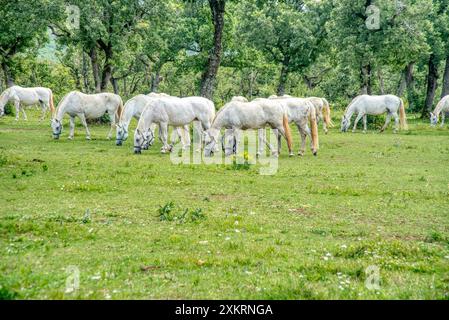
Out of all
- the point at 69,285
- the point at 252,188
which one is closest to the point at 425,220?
the point at 252,188

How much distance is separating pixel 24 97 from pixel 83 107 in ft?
42.3

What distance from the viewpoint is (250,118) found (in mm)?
19578

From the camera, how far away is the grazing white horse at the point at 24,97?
111 feet

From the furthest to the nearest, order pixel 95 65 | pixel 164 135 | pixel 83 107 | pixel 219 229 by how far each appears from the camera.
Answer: pixel 95 65, pixel 83 107, pixel 164 135, pixel 219 229

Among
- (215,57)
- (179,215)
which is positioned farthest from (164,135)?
(179,215)

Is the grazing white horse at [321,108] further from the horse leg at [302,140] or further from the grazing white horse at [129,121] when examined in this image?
the grazing white horse at [129,121]

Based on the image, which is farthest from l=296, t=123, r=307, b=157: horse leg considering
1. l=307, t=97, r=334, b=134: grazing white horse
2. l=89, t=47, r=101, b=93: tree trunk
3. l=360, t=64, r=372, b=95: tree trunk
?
l=89, t=47, r=101, b=93: tree trunk

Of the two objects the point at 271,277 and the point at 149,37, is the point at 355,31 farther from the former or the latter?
the point at 271,277

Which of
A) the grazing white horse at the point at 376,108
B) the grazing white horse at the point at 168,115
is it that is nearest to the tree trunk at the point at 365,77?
the grazing white horse at the point at 376,108

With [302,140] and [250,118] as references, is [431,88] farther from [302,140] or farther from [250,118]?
[250,118]

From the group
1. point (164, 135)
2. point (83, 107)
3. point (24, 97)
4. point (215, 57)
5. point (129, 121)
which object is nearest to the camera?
point (164, 135)

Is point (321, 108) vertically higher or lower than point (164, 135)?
A: higher

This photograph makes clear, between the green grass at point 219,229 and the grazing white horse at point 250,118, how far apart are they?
2645mm
